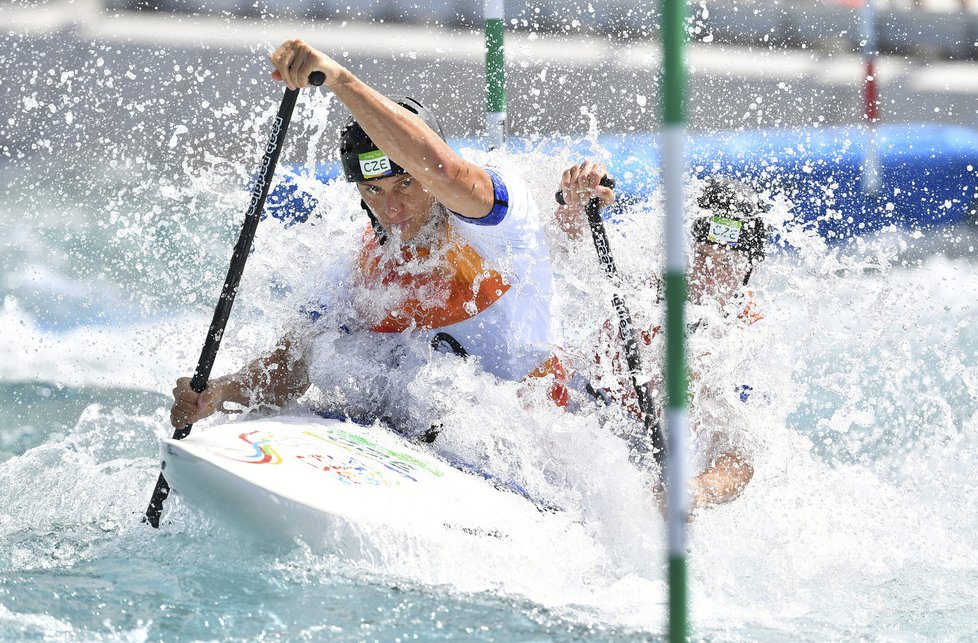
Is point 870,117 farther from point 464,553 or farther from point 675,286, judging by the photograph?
point 675,286

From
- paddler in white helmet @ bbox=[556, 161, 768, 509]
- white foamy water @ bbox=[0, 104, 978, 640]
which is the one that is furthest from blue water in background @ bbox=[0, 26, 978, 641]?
paddler in white helmet @ bbox=[556, 161, 768, 509]

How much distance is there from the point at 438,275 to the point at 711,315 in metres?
0.77

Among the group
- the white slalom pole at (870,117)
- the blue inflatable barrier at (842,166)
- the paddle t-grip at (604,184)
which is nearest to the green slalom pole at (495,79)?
the paddle t-grip at (604,184)

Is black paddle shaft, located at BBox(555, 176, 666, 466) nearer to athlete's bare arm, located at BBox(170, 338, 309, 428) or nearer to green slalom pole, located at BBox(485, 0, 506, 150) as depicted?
athlete's bare arm, located at BBox(170, 338, 309, 428)

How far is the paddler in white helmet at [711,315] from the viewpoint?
125 inches

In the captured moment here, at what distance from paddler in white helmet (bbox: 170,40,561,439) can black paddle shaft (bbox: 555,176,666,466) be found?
0.15 metres

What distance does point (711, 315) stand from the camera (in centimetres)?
320

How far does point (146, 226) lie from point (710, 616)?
583 centimetres

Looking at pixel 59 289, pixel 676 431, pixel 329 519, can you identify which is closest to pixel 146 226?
pixel 59 289

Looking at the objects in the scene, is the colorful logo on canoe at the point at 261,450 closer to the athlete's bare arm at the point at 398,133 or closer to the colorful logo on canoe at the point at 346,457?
the colorful logo on canoe at the point at 346,457

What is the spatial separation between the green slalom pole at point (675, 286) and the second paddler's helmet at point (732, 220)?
1.46 m

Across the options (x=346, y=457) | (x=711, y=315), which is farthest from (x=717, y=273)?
(x=346, y=457)

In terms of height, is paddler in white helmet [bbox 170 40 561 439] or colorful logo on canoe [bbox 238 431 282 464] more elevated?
paddler in white helmet [bbox 170 40 561 439]

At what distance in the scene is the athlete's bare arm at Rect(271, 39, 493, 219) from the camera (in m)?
2.64
